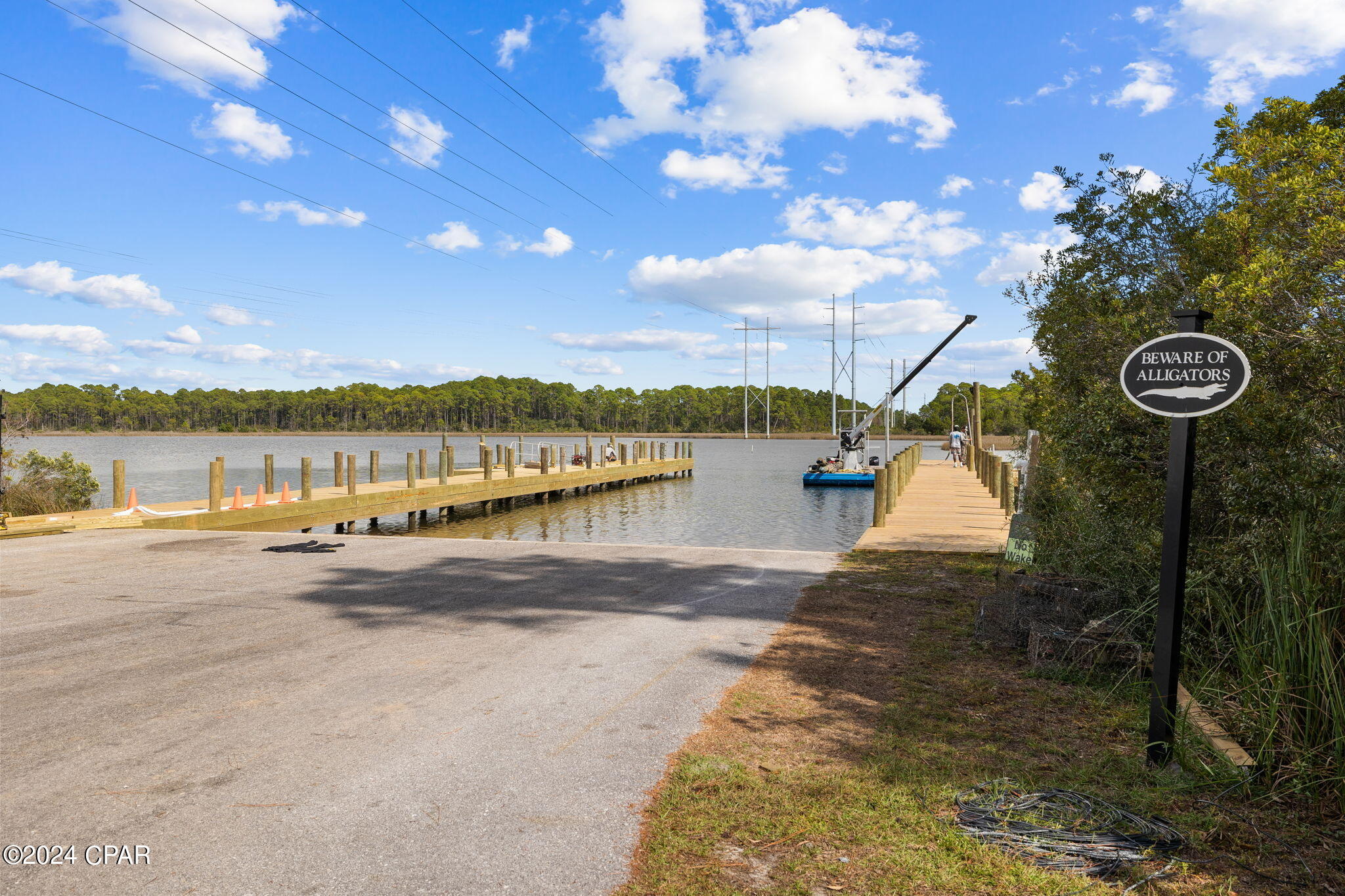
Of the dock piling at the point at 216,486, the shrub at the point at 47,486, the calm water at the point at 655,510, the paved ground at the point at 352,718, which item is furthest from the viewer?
the calm water at the point at 655,510

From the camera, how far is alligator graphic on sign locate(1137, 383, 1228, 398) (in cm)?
406

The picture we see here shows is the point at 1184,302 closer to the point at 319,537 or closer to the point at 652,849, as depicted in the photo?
the point at 652,849

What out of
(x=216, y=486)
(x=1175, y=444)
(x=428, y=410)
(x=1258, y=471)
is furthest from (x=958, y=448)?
(x=428, y=410)

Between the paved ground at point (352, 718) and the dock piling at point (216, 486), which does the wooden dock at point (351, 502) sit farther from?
the paved ground at point (352, 718)

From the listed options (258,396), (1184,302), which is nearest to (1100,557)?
(1184,302)

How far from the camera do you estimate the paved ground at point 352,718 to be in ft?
10.6

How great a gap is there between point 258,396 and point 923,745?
172214 millimetres

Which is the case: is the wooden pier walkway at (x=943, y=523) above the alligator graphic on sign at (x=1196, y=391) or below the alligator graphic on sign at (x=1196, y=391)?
below

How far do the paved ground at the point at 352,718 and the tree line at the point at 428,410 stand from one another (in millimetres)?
141284

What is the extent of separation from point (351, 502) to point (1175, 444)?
20892 millimetres

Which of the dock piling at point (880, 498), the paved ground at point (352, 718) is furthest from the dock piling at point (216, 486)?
the dock piling at point (880, 498)

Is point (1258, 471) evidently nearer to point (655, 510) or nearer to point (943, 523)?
point (943, 523)

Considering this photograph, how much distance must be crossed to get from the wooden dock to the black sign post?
49.8 ft

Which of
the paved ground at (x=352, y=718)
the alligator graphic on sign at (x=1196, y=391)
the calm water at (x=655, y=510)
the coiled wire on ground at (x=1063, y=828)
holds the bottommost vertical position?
the calm water at (x=655, y=510)
